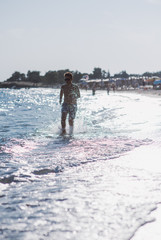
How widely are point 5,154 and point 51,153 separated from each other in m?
0.92

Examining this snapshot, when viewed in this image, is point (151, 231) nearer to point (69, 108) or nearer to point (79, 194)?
point (79, 194)

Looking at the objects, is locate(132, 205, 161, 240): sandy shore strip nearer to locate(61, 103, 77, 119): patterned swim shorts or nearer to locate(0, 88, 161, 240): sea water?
locate(0, 88, 161, 240): sea water

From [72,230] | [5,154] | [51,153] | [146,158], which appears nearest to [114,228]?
[72,230]

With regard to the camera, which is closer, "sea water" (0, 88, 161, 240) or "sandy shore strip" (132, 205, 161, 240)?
"sandy shore strip" (132, 205, 161, 240)

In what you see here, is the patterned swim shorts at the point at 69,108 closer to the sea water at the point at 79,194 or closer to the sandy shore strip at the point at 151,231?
the sea water at the point at 79,194

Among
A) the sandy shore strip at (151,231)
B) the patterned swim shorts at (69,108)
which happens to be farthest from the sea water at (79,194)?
the patterned swim shorts at (69,108)

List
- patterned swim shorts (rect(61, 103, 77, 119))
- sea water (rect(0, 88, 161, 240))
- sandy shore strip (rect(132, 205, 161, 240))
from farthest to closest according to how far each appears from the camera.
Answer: patterned swim shorts (rect(61, 103, 77, 119))
sea water (rect(0, 88, 161, 240))
sandy shore strip (rect(132, 205, 161, 240))

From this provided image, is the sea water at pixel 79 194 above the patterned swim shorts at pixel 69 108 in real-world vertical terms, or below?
below

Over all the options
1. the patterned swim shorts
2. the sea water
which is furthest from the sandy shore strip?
the patterned swim shorts

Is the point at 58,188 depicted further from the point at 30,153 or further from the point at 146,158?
the point at 30,153

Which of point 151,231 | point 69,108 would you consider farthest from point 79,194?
point 69,108

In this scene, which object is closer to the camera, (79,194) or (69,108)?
(79,194)

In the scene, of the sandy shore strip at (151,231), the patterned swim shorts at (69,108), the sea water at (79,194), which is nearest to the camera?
the sandy shore strip at (151,231)

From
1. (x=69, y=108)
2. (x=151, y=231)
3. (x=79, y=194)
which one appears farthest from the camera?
(x=69, y=108)
